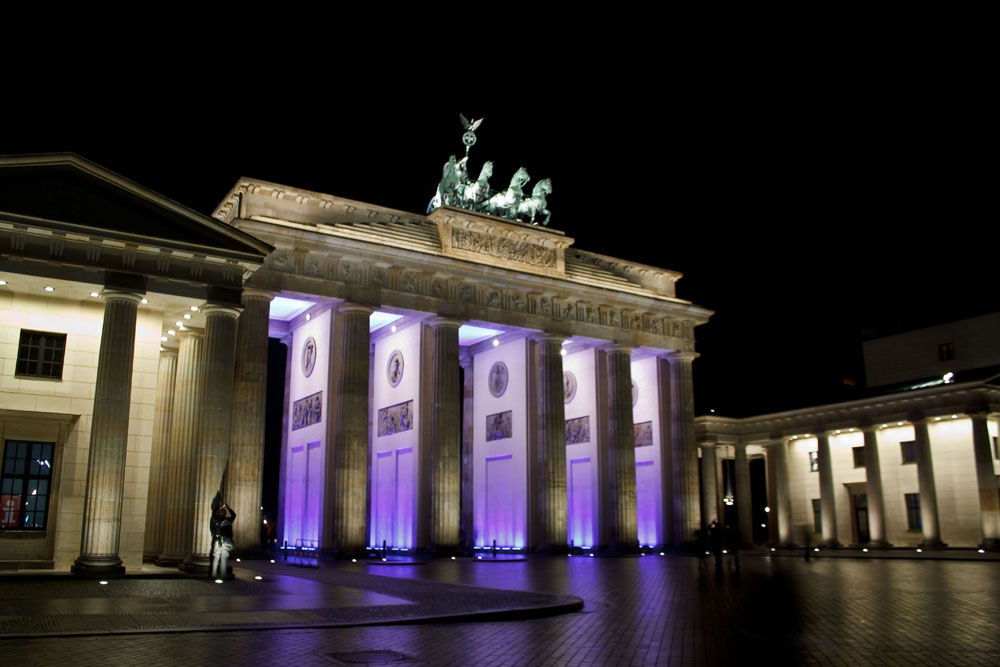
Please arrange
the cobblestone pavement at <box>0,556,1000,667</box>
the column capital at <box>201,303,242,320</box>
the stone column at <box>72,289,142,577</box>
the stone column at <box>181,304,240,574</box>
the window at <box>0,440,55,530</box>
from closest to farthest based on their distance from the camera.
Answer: the cobblestone pavement at <box>0,556,1000,667</box> < the stone column at <box>72,289,142,577</box> < the window at <box>0,440,55,530</box> < the stone column at <box>181,304,240,574</box> < the column capital at <box>201,303,242,320</box>

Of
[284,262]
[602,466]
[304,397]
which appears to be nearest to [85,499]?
[284,262]

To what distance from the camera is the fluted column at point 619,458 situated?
45.7m

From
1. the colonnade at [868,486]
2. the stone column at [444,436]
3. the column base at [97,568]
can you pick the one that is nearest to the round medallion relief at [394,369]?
the stone column at [444,436]

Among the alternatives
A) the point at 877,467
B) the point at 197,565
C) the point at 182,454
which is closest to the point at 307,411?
the point at 182,454

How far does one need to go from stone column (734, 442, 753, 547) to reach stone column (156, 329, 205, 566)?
43.9 m

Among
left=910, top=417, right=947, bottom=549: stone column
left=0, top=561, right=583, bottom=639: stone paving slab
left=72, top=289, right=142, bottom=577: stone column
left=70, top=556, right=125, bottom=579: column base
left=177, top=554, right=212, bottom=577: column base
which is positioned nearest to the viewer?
left=0, top=561, right=583, bottom=639: stone paving slab

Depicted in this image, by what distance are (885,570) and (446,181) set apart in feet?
90.4

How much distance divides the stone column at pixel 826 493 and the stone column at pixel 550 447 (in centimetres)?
2329

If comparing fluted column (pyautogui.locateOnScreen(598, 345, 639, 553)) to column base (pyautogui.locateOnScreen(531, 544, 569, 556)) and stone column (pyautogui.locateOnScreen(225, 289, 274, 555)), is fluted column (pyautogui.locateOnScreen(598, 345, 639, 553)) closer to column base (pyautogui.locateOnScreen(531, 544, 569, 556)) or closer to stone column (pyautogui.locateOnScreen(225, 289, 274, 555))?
column base (pyautogui.locateOnScreen(531, 544, 569, 556))

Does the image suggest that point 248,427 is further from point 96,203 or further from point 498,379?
point 498,379

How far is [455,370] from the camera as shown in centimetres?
4084

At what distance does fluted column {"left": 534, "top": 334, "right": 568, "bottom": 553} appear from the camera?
42719mm

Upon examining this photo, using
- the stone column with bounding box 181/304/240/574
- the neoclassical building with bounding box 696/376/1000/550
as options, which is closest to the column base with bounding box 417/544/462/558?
the stone column with bounding box 181/304/240/574

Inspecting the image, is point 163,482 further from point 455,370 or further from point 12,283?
point 455,370
